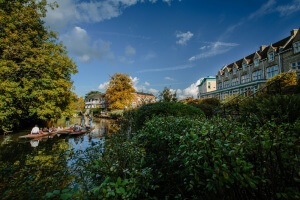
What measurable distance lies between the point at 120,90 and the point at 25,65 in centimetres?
3181

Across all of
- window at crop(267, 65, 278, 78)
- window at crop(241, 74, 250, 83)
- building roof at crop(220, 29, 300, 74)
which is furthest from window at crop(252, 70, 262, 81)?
building roof at crop(220, 29, 300, 74)

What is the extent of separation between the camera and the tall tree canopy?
57.3 feet

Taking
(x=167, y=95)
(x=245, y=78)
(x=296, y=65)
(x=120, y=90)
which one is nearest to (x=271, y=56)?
(x=296, y=65)

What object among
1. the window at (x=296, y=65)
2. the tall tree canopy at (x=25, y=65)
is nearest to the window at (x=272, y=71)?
the window at (x=296, y=65)

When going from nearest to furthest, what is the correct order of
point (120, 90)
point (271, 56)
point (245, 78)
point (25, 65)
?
point (25, 65), point (271, 56), point (245, 78), point (120, 90)

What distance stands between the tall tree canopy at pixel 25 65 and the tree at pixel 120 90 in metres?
26.9

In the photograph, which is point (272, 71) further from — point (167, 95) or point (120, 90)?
point (120, 90)

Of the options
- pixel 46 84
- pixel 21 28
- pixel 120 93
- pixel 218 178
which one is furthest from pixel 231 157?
pixel 120 93

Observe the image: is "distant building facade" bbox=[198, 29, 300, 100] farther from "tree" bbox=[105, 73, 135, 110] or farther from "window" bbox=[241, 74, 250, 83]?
"tree" bbox=[105, 73, 135, 110]

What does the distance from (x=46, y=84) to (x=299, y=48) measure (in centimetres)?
3553

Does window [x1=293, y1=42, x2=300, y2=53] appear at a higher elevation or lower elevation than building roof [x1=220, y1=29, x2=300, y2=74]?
lower

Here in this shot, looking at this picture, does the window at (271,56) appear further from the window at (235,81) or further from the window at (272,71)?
the window at (235,81)

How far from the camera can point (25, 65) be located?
1906 centimetres

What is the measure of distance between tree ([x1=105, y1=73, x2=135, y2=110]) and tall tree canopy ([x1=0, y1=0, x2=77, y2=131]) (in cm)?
2693
